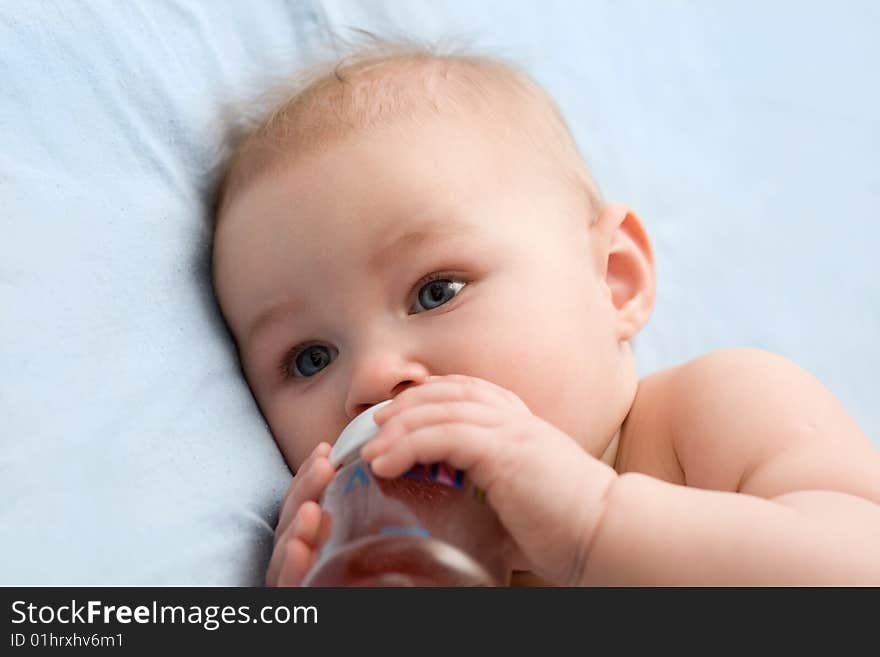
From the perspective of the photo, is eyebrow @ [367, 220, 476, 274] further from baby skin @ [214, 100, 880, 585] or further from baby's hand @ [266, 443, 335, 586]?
baby's hand @ [266, 443, 335, 586]

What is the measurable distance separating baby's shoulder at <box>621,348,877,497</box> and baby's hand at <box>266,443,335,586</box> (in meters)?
0.45

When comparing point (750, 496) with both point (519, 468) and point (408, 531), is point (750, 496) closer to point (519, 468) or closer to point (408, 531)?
point (519, 468)

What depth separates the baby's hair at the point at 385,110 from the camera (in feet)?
4.75

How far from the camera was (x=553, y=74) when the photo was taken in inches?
83.6

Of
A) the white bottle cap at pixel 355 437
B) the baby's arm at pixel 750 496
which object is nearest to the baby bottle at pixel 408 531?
the white bottle cap at pixel 355 437

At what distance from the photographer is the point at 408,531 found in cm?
100

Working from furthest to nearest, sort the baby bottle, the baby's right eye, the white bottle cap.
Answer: the baby's right eye
the white bottle cap
the baby bottle

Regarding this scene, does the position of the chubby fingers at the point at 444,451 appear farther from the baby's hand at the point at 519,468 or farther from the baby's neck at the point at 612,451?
the baby's neck at the point at 612,451

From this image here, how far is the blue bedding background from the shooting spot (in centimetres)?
117

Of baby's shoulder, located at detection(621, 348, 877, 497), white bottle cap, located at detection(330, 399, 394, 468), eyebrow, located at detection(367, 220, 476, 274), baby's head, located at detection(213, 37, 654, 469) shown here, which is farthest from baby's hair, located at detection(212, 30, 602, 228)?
white bottle cap, located at detection(330, 399, 394, 468)
